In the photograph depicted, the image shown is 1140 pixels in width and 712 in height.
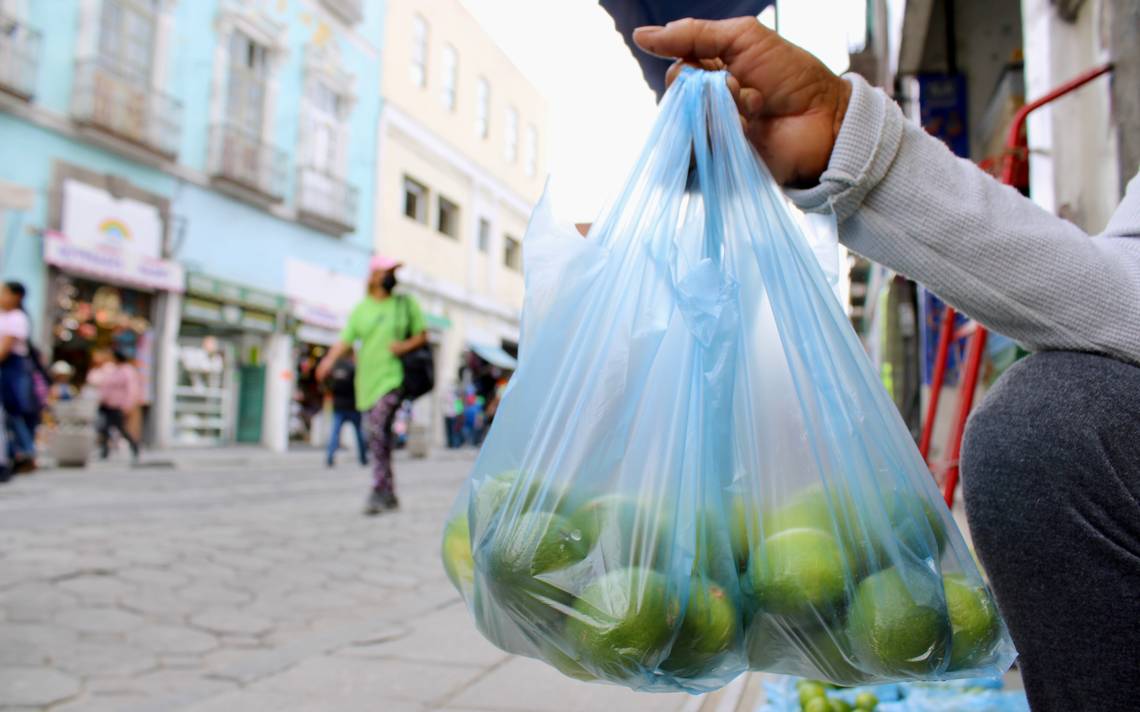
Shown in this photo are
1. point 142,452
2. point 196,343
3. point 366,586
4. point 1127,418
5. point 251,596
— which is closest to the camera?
point 1127,418

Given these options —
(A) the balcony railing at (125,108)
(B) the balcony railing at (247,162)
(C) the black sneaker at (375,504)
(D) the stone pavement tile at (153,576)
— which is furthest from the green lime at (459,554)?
(B) the balcony railing at (247,162)

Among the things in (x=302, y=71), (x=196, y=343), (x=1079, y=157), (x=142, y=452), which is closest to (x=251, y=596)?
(x=1079, y=157)

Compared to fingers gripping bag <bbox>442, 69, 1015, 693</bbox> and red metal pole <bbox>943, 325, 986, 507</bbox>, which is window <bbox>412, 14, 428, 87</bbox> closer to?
red metal pole <bbox>943, 325, 986, 507</bbox>

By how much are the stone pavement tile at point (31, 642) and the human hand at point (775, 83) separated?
2154mm

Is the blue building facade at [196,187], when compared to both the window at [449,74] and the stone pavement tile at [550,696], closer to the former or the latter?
the window at [449,74]

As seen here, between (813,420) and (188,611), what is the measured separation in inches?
96.5

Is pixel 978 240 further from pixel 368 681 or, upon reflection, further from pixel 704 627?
pixel 368 681

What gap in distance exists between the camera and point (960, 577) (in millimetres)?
926

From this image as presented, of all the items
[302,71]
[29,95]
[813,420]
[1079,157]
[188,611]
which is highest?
[302,71]

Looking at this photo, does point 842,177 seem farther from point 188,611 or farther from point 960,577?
point 188,611

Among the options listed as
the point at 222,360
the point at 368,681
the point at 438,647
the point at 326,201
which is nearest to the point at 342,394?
the point at 222,360

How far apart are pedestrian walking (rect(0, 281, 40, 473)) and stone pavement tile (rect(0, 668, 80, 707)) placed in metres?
4.72

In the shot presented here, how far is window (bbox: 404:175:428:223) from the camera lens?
721 inches

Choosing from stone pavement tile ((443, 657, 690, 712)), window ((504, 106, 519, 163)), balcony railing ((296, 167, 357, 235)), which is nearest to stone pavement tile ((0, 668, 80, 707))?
stone pavement tile ((443, 657, 690, 712))
